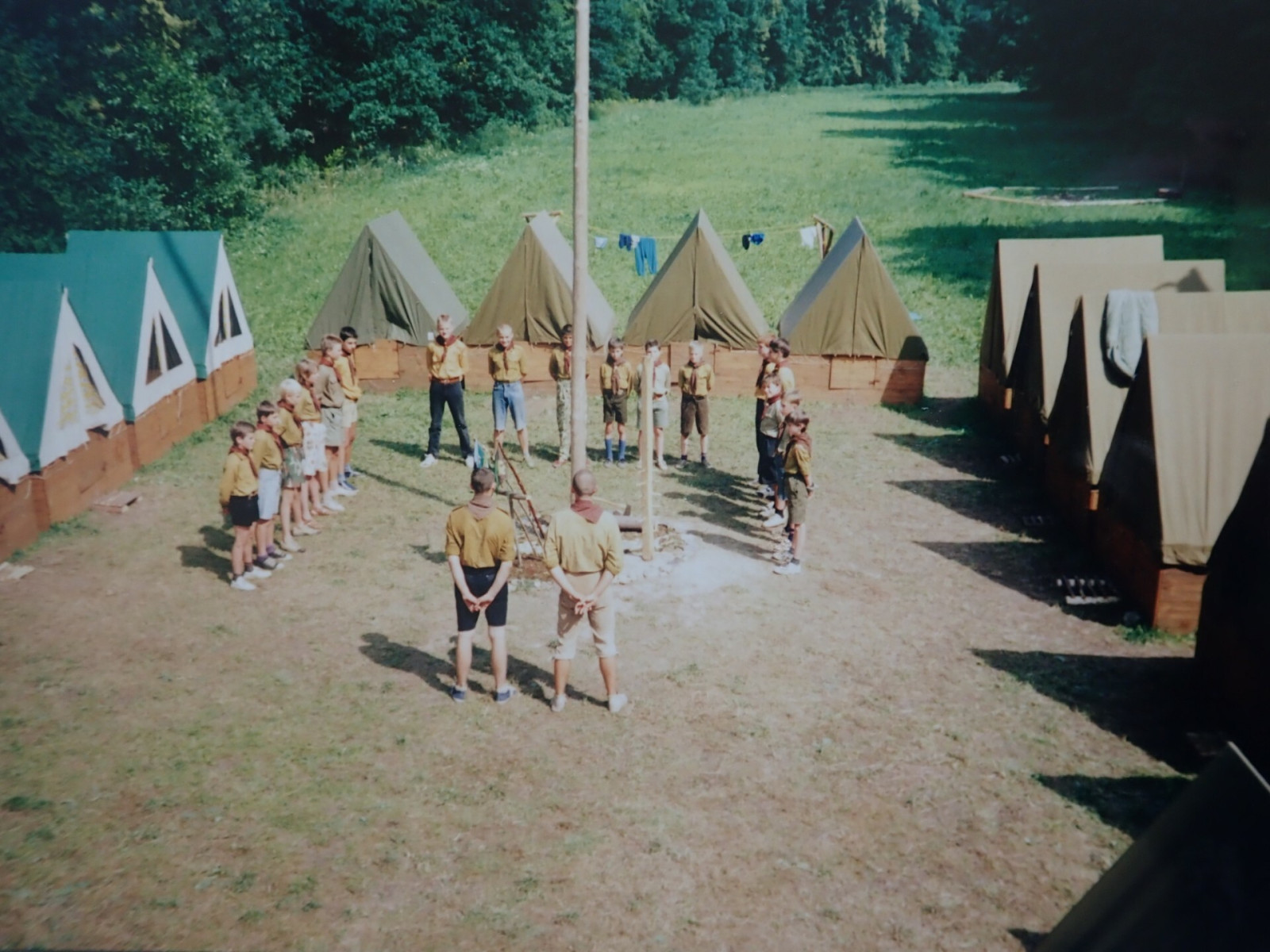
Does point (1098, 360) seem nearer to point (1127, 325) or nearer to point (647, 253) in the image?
point (1127, 325)

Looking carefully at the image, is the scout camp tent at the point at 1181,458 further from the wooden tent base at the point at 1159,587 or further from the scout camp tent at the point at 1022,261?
the scout camp tent at the point at 1022,261

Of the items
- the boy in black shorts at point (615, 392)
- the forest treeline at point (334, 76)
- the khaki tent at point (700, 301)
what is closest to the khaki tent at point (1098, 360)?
the boy in black shorts at point (615, 392)

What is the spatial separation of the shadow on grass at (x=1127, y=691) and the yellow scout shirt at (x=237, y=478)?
6.93m

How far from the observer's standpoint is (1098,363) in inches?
468

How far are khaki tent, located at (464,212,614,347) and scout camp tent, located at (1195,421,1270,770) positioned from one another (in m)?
11.1

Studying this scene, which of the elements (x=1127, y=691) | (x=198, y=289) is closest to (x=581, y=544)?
(x=1127, y=691)

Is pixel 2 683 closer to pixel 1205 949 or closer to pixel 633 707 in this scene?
pixel 633 707

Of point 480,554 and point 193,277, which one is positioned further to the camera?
point 193,277

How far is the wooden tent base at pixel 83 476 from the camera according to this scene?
11.9 metres

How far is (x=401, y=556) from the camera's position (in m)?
11.6

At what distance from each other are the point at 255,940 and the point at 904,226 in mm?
30228

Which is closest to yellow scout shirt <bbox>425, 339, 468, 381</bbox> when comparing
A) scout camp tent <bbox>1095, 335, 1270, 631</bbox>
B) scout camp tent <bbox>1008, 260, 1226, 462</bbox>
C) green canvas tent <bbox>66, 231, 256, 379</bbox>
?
green canvas tent <bbox>66, 231, 256, 379</bbox>

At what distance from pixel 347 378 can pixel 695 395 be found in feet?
14.6

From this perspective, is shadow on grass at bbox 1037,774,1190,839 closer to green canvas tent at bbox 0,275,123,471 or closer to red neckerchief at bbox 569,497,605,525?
red neckerchief at bbox 569,497,605,525
